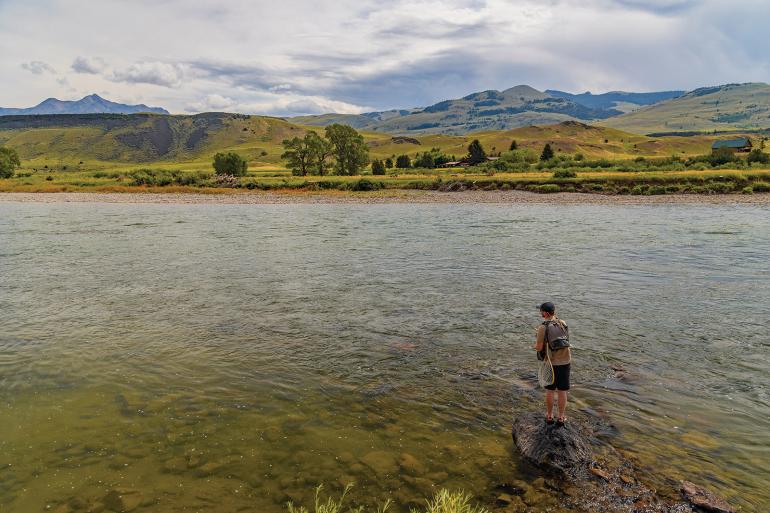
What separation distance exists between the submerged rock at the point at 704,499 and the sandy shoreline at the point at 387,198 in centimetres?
7220

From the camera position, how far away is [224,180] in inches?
4513

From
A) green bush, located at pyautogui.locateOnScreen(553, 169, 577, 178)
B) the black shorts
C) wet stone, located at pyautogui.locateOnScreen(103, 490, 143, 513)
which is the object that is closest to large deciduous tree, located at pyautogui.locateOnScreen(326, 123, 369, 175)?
green bush, located at pyautogui.locateOnScreen(553, 169, 577, 178)

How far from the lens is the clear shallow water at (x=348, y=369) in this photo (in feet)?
34.5

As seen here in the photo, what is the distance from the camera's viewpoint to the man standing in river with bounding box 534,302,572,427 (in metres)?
11.7

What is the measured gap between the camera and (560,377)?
1182 centimetres

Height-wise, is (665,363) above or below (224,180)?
below

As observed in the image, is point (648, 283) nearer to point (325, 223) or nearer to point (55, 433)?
point (55, 433)

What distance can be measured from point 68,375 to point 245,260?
20.7 meters

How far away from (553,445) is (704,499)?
9.35 feet

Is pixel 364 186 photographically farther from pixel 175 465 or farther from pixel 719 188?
pixel 175 465

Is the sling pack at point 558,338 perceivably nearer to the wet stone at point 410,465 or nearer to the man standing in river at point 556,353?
the man standing in river at point 556,353

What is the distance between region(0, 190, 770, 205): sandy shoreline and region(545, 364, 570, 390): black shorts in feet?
231

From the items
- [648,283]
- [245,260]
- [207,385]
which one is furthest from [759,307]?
[245,260]

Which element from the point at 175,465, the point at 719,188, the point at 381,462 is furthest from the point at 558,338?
the point at 719,188
